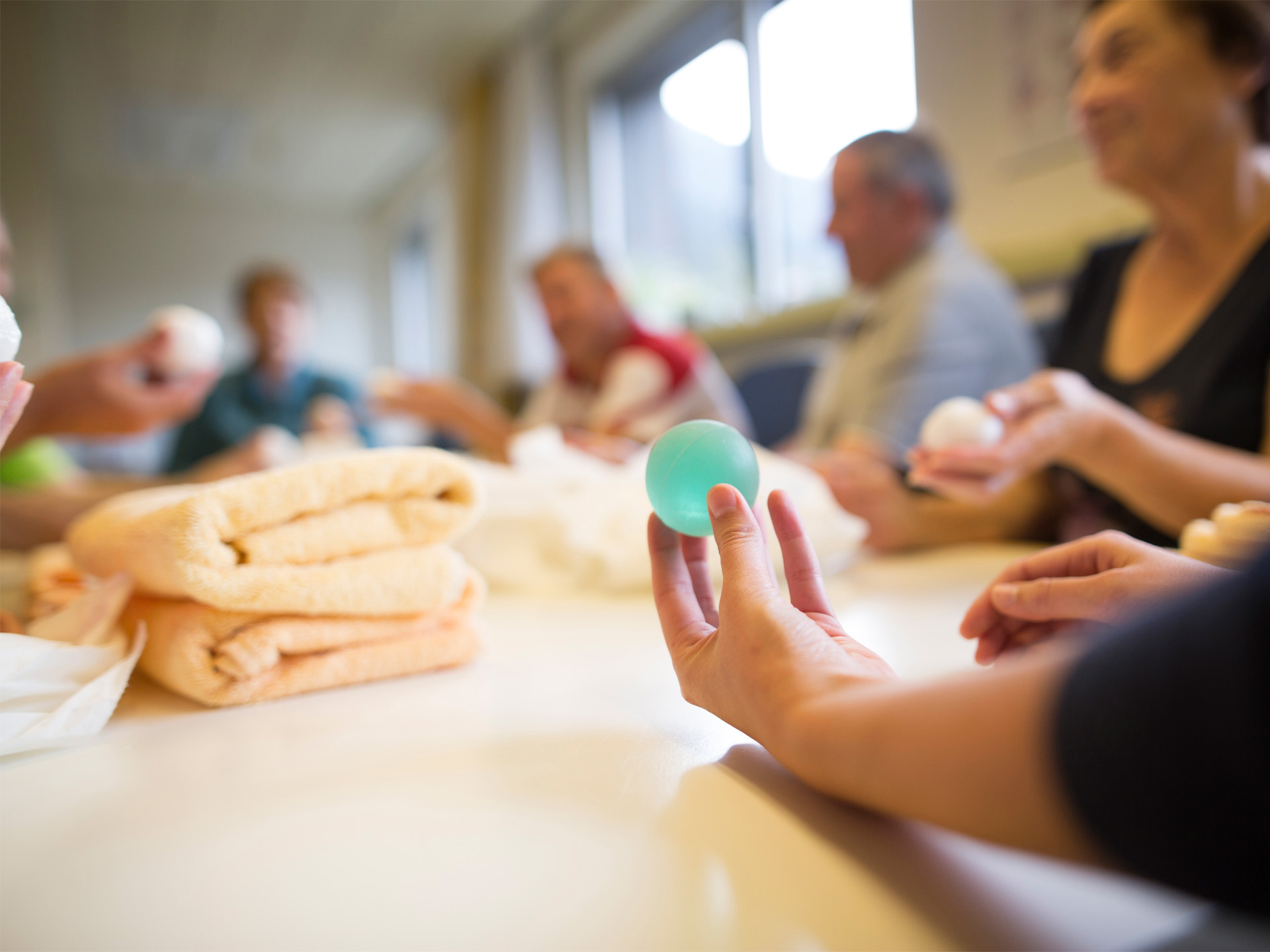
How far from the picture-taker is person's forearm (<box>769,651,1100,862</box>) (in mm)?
190

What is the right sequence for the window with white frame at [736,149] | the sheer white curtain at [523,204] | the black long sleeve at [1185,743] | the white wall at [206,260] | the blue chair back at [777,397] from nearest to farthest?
the black long sleeve at [1185,743]
the window with white frame at [736,149]
the blue chair back at [777,397]
the sheer white curtain at [523,204]
the white wall at [206,260]

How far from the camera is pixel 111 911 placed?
10.0 inches

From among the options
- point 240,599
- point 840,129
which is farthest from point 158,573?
point 840,129

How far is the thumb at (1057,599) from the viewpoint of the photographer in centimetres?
38

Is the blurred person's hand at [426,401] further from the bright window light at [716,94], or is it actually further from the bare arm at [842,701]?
the bright window light at [716,94]

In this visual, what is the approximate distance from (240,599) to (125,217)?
6104 mm

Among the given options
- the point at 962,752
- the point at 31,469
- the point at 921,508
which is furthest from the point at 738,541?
the point at 31,469

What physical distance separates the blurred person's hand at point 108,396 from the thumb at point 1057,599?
0.95m

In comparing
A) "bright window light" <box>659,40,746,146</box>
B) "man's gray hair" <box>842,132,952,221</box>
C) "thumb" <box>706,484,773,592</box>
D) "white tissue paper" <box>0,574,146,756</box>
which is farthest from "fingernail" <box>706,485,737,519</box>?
"bright window light" <box>659,40,746,146</box>

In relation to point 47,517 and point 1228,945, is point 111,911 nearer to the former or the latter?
point 1228,945

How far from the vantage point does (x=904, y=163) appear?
1.35 metres

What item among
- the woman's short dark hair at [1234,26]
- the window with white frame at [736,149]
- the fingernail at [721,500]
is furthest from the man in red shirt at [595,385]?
the fingernail at [721,500]

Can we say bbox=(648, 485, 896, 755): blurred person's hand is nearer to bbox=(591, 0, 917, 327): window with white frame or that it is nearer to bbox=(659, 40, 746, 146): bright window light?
bbox=(591, 0, 917, 327): window with white frame

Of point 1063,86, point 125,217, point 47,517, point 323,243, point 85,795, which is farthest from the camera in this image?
point 323,243
